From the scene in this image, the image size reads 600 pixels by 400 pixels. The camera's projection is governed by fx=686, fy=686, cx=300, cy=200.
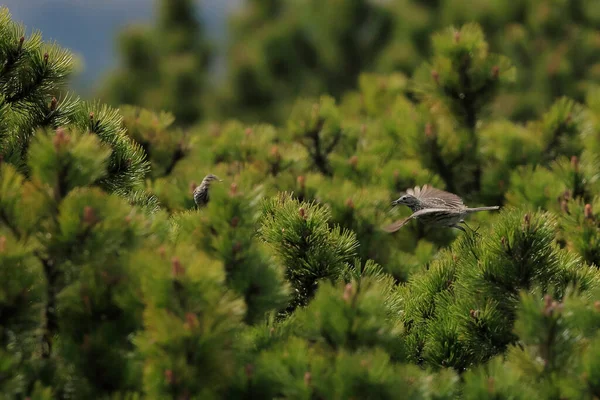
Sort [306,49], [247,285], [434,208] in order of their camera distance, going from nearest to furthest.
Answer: [247,285]
[434,208]
[306,49]

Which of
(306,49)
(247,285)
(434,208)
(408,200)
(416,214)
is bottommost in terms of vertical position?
(247,285)

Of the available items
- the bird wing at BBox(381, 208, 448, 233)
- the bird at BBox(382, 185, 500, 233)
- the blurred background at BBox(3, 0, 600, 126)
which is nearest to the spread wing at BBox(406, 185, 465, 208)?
the bird at BBox(382, 185, 500, 233)

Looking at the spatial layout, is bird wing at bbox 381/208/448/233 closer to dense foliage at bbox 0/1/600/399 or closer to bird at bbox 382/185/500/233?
bird at bbox 382/185/500/233

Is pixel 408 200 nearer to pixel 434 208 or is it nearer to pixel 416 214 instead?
pixel 434 208

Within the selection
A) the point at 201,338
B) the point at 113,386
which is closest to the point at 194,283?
the point at 201,338

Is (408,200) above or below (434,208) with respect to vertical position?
above

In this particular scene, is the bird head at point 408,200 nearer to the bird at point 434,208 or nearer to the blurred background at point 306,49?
the bird at point 434,208

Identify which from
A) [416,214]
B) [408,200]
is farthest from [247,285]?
[408,200]

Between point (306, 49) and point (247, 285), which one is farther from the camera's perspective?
point (306, 49)
